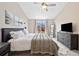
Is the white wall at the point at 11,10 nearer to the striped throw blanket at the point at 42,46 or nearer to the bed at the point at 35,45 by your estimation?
the bed at the point at 35,45

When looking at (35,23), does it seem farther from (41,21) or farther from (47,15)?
(47,15)

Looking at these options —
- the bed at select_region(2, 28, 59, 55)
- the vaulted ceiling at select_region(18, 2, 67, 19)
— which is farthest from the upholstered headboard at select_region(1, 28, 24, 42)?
the vaulted ceiling at select_region(18, 2, 67, 19)

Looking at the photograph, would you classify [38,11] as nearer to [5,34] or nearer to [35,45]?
[35,45]

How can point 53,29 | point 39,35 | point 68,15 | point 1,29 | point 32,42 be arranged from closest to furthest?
1. point 1,29
2. point 32,42
3. point 39,35
4. point 53,29
5. point 68,15

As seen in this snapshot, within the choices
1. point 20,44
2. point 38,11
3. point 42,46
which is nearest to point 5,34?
point 20,44

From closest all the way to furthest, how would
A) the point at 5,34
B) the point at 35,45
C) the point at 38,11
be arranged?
1. the point at 5,34
2. the point at 35,45
3. the point at 38,11

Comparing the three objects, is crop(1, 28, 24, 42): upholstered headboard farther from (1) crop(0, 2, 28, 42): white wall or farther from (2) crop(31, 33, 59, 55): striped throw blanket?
(2) crop(31, 33, 59, 55): striped throw blanket

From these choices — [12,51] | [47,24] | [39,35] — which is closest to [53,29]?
[47,24]

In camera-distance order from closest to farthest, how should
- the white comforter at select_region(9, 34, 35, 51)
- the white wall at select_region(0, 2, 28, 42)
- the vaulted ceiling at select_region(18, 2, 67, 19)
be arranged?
the white wall at select_region(0, 2, 28, 42)
the white comforter at select_region(9, 34, 35, 51)
the vaulted ceiling at select_region(18, 2, 67, 19)

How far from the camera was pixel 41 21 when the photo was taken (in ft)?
10.6

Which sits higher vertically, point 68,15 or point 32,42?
point 68,15

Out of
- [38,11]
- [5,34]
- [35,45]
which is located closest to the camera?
[5,34]

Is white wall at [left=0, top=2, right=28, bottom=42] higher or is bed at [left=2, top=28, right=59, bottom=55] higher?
white wall at [left=0, top=2, right=28, bottom=42]

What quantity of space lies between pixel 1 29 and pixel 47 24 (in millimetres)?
1307
